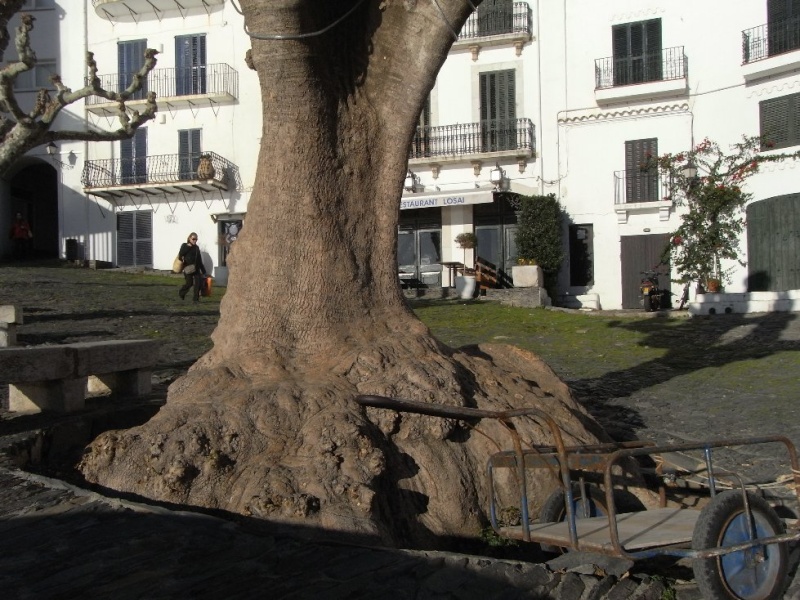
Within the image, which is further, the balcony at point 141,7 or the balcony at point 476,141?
the balcony at point 141,7

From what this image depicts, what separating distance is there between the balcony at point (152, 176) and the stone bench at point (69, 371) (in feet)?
74.7

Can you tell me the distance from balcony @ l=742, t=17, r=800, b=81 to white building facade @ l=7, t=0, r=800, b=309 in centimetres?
5

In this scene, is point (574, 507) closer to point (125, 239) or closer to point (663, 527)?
point (663, 527)

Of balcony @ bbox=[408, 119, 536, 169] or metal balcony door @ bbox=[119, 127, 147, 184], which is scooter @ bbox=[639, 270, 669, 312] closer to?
balcony @ bbox=[408, 119, 536, 169]

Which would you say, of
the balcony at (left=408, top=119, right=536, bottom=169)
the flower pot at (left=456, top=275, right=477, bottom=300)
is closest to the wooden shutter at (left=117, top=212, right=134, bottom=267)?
the balcony at (left=408, top=119, right=536, bottom=169)

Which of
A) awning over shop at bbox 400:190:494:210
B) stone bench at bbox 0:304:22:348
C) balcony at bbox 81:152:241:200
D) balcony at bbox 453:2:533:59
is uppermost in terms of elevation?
balcony at bbox 453:2:533:59

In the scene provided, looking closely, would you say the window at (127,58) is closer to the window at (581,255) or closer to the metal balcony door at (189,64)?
the metal balcony door at (189,64)

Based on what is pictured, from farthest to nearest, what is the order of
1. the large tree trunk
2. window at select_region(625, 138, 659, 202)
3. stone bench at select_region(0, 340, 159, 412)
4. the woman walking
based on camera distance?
window at select_region(625, 138, 659, 202), the woman walking, stone bench at select_region(0, 340, 159, 412), the large tree trunk

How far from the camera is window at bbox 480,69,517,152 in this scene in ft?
93.0

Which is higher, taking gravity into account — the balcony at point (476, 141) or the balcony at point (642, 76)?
the balcony at point (642, 76)

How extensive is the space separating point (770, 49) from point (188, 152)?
20.0 metres

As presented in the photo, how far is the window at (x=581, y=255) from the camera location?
2755 centimetres

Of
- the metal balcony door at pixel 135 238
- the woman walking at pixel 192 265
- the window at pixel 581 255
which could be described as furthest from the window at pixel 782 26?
the metal balcony door at pixel 135 238

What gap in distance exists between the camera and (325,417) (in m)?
5.14
